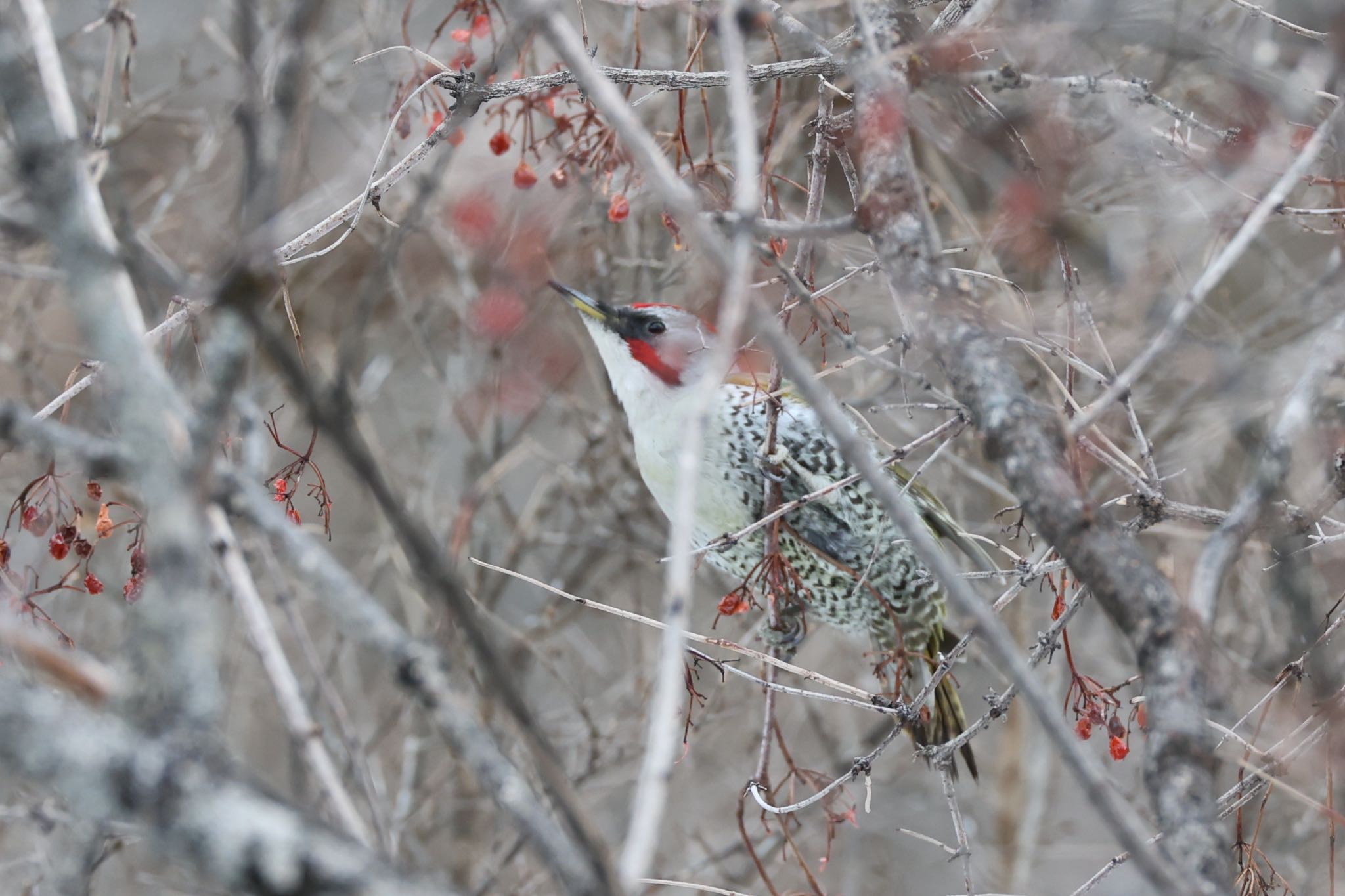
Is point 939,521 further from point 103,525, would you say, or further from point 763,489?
point 103,525

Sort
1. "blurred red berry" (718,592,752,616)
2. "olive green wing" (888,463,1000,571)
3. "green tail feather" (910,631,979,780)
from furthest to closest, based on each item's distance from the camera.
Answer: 1. "green tail feather" (910,631,979,780)
2. "olive green wing" (888,463,1000,571)
3. "blurred red berry" (718,592,752,616)

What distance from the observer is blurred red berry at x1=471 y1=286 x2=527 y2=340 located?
167 inches

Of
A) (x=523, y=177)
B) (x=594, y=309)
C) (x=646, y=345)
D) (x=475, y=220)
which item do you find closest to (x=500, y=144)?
(x=523, y=177)

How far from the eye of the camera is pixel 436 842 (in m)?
5.25

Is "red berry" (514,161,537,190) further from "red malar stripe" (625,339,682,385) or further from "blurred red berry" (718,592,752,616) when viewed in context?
"blurred red berry" (718,592,752,616)

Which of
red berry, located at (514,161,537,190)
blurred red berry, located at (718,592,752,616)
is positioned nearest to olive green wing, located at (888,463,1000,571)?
blurred red berry, located at (718,592,752,616)

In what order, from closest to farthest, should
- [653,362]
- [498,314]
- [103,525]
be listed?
[103,525]
[653,362]
[498,314]

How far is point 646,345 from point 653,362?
7 cm

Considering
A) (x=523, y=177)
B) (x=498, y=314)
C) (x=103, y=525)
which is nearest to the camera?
(x=103, y=525)

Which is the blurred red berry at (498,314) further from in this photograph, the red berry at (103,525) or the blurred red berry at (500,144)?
the red berry at (103,525)

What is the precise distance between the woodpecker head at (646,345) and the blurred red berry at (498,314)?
0.40 metres

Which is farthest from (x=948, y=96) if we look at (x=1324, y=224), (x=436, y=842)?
(x=436, y=842)

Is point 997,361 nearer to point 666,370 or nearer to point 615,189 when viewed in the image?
point 666,370

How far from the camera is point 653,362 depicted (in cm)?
385
